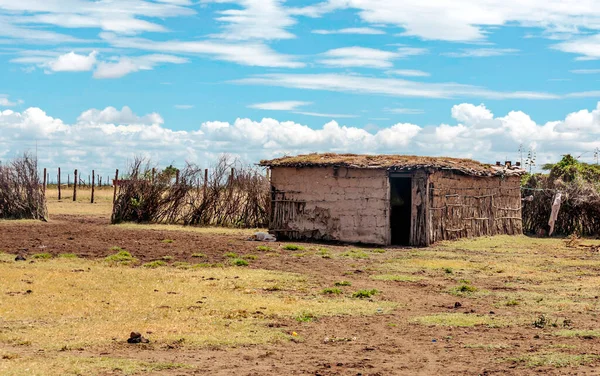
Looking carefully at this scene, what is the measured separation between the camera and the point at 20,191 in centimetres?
2770

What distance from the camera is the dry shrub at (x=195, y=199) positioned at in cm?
2739

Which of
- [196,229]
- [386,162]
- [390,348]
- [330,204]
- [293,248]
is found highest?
[386,162]

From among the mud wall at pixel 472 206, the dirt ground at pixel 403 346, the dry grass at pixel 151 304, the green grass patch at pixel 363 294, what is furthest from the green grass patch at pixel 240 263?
the mud wall at pixel 472 206

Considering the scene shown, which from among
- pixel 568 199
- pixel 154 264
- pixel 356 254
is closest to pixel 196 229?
pixel 356 254

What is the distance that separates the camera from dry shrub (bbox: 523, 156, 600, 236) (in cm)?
2579

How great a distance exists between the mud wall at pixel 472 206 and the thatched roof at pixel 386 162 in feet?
1.19

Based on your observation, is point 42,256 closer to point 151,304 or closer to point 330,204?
point 151,304

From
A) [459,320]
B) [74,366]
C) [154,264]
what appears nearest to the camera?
[74,366]

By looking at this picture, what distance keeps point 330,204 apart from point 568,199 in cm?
887

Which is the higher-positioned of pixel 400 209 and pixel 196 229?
pixel 400 209

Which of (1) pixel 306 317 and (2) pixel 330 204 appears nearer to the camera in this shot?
(1) pixel 306 317

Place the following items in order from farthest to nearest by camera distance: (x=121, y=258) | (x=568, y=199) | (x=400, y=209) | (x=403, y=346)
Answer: (x=568, y=199) < (x=400, y=209) < (x=121, y=258) < (x=403, y=346)

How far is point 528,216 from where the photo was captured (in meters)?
27.8

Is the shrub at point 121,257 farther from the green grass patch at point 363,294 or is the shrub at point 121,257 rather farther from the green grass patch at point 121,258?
the green grass patch at point 363,294
